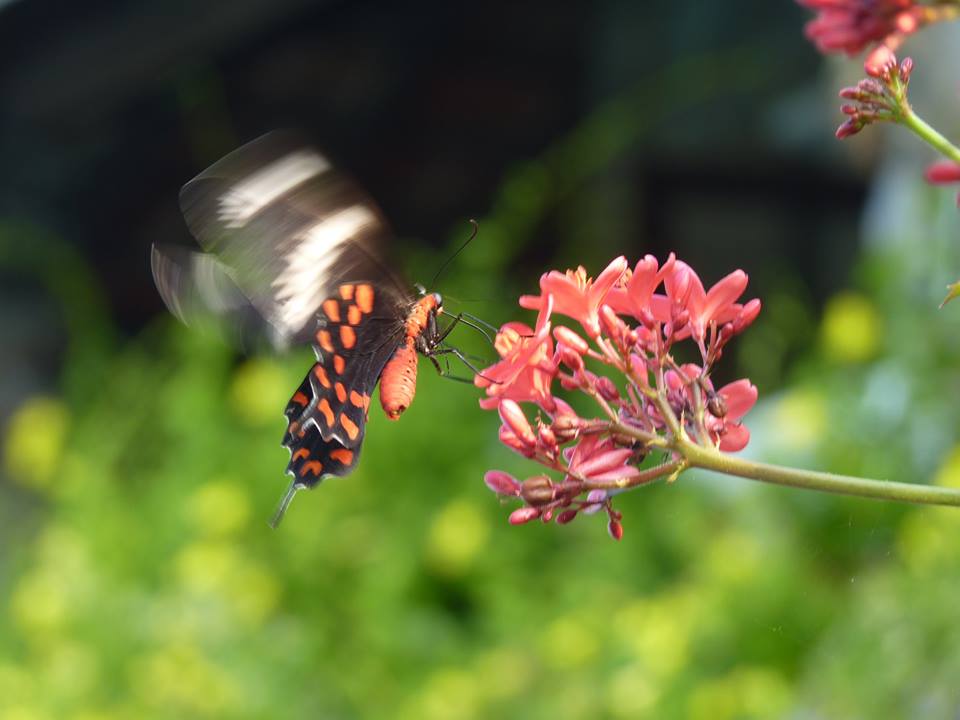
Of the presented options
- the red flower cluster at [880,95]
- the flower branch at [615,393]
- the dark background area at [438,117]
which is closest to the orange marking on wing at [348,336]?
the flower branch at [615,393]

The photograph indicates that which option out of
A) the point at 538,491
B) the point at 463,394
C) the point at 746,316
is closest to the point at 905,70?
the point at 746,316

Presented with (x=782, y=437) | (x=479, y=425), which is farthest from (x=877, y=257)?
(x=479, y=425)

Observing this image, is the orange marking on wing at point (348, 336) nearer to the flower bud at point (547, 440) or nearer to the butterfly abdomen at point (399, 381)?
the butterfly abdomen at point (399, 381)

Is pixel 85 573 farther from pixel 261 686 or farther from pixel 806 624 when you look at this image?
pixel 806 624

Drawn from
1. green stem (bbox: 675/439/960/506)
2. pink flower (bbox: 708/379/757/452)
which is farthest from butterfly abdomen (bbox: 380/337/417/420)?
green stem (bbox: 675/439/960/506)

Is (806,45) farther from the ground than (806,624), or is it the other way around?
(806,45)

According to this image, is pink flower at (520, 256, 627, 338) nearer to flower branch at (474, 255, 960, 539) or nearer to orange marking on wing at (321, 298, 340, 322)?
flower branch at (474, 255, 960, 539)

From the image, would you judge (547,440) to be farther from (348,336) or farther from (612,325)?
(348,336)
